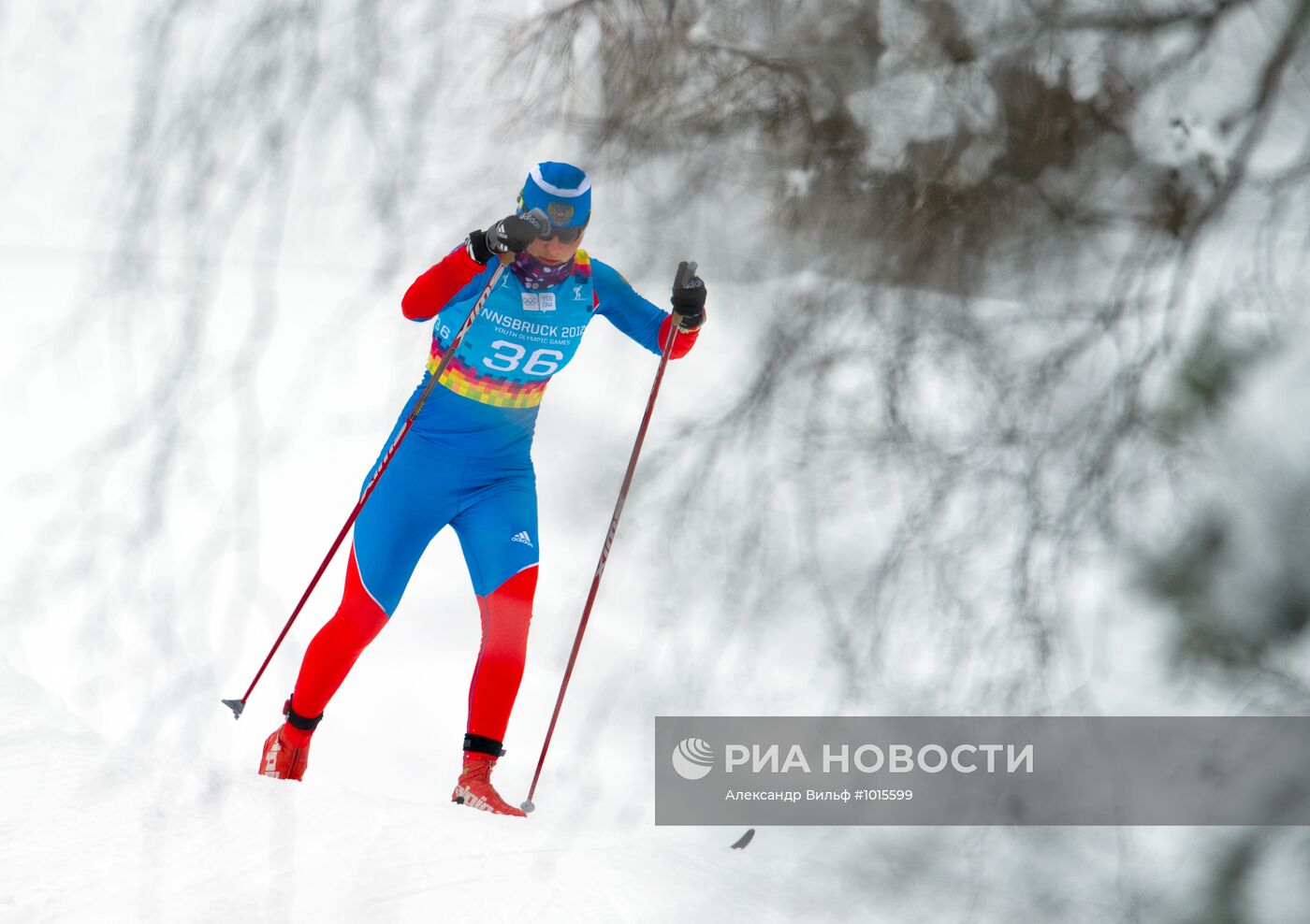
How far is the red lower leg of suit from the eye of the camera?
10.3 ft

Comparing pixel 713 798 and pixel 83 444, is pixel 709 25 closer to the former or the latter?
pixel 713 798

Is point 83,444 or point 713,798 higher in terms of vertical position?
point 83,444

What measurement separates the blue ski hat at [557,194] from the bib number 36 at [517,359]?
1.12 feet

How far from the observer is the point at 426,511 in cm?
325

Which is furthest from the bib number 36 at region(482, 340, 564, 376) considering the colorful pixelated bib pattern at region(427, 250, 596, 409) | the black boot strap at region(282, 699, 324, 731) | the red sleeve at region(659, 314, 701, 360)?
the black boot strap at region(282, 699, 324, 731)

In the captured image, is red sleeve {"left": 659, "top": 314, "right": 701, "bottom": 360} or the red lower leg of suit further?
red sleeve {"left": 659, "top": 314, "right": 701, "bottom": 360}

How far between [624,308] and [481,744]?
1.19m

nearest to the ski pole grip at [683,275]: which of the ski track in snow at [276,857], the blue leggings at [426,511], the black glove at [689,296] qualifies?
the black glove at [689,296]

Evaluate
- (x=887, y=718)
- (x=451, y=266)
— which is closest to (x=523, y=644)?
(x=451, y=266)

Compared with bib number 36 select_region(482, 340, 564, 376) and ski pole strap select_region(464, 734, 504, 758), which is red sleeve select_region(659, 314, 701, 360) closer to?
bib number 36 select_region(482, 340, 564, 376)

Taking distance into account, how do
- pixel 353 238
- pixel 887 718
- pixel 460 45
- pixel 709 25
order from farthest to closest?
1. pixel 353 238
2. pixel 709 25
3. pixel 887 718
4. pixel 460 45

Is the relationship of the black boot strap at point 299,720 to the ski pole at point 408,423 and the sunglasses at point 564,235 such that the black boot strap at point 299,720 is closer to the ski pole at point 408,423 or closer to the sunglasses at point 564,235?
the ski pole at point 408,423

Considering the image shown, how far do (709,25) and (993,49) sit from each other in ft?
2.95

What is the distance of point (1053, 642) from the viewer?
138 inches
